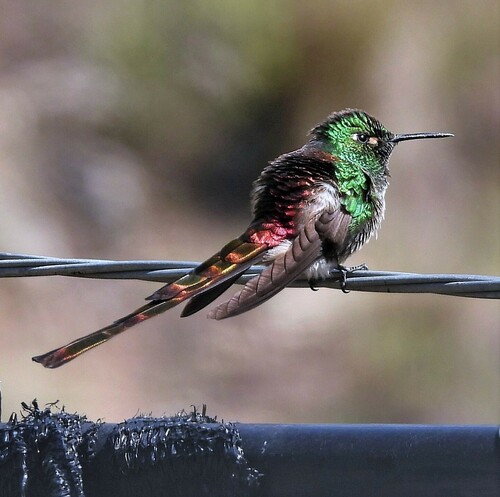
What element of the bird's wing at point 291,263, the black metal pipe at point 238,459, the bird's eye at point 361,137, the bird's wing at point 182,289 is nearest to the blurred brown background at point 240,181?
the bird's eye at point 361,137

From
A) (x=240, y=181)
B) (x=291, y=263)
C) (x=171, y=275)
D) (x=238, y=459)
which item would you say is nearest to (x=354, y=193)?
(x=291, y=263)

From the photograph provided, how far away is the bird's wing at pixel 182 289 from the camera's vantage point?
3682 mm

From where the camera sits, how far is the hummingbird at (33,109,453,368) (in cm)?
423

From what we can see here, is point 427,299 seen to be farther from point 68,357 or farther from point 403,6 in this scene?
point 68,357

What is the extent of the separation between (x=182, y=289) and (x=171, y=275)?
34 cm

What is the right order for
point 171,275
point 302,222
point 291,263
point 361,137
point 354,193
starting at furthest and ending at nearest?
point 361,137, point 354,193, point 302,222, point 291,263, point 171,275

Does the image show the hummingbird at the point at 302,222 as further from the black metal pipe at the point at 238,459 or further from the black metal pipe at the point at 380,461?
the black metal pipe at the point at 380,461

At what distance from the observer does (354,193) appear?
534cm

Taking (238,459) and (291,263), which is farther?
(291,263)

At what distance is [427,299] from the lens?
1541 centimetres

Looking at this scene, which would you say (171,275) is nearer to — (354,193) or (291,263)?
(291,263)

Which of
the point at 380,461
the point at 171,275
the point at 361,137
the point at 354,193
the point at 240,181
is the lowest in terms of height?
the point at 380,461

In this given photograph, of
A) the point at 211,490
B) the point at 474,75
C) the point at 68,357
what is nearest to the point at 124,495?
the point at 211,490

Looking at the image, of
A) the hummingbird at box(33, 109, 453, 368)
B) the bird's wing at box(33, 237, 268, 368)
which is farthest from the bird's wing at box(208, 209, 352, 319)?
the bird's wing at box(33, 237, 268, 368)
